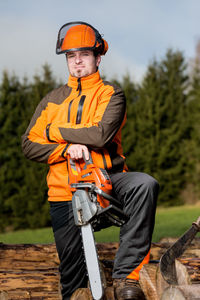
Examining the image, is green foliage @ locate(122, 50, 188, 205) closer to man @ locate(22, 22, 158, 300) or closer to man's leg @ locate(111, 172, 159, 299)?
man @ locate(22, 22, 158, 300)

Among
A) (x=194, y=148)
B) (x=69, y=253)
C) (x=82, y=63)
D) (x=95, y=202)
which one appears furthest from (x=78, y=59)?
(x=194, y=148)

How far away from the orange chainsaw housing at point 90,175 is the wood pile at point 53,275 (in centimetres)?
49

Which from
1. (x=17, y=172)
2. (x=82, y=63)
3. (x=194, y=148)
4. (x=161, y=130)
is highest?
(x=82, y=63)

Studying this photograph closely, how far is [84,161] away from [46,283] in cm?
105

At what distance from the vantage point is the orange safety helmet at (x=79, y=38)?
283 centimetres

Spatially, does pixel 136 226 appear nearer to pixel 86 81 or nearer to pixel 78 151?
pixel 78 151

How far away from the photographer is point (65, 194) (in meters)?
2.81

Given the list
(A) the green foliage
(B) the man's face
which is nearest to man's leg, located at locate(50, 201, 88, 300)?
(B) the man's face

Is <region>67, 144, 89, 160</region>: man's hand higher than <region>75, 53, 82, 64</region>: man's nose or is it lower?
lower

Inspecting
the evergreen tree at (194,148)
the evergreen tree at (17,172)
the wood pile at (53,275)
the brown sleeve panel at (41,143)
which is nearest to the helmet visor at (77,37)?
the brown sleeve panel at (41,143)

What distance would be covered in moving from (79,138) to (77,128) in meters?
0.07

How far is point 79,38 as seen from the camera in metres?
2.84

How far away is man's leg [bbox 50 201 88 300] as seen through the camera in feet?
9.12

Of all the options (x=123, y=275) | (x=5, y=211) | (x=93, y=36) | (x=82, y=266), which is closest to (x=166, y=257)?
(x=123, y=275)
